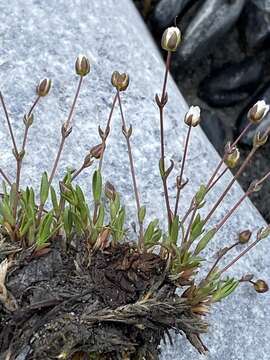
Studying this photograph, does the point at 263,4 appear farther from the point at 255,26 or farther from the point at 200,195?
the point at 200,195

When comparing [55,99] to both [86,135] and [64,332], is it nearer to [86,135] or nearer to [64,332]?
[86,135]

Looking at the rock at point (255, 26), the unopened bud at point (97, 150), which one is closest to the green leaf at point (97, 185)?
the unopened bud at point (97, 150)

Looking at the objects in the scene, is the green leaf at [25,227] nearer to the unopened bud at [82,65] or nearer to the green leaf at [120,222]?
the green leaf at [120,222]

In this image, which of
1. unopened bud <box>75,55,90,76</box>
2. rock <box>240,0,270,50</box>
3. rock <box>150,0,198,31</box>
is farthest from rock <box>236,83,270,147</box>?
unopened bud <box>75,55,90,76</box>

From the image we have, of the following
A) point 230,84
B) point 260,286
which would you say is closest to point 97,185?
point 260,286

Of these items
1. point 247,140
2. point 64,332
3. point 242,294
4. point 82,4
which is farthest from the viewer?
point 247,140

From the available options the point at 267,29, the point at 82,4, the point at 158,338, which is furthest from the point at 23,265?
the point at 267,29
